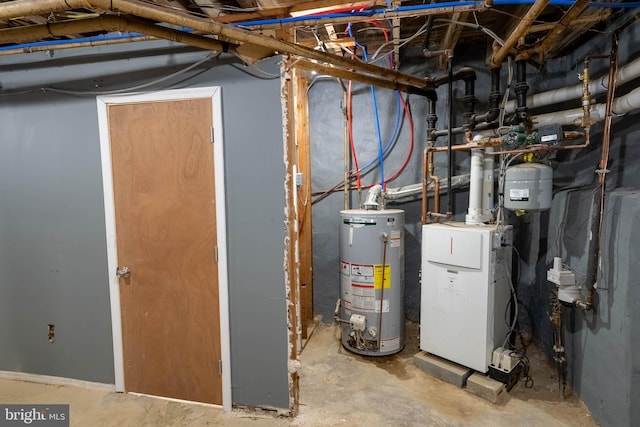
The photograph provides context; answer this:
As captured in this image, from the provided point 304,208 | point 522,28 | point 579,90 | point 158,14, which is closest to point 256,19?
point 158,14

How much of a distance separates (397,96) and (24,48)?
2637mm

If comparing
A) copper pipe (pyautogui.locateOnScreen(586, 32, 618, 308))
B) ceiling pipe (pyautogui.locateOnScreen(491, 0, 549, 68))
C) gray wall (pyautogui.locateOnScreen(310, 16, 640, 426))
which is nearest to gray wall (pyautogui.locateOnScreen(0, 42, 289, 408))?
ceiling pipe (pyautogui.locateOnScreen(491, 0, 549, 68))

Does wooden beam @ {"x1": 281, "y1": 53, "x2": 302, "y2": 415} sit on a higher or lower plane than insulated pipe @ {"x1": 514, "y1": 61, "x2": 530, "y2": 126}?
lower

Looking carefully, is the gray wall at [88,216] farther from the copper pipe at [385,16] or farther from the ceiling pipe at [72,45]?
the copper pipe at [385,16]

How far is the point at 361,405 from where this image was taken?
1.94 metres

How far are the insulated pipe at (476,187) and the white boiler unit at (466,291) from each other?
10 centimetres

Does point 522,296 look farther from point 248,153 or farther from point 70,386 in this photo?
point 70,386

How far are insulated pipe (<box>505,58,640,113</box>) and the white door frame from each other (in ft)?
6.84

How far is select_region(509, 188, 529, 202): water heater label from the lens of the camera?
72.9 inches

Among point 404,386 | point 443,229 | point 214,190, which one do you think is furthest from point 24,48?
point 404,386

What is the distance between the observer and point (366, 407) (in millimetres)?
1924

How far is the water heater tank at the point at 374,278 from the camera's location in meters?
2.33

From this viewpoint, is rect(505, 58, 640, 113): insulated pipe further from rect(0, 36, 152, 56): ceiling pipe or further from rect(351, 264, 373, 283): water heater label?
rect(0, 36, 152, 56): ceiling pipe

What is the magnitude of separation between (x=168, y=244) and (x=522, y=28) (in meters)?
2.21
